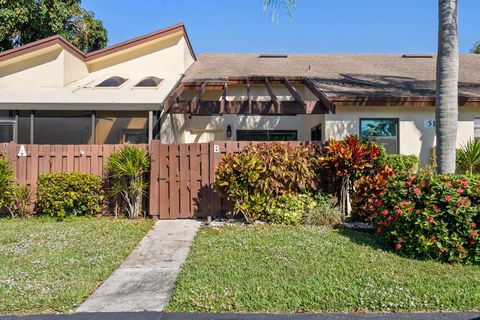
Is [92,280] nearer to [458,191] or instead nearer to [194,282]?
[194,282]

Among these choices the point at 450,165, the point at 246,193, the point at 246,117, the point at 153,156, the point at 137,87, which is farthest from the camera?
the point at 246,117

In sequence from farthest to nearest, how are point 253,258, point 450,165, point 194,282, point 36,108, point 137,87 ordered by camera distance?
point 137,87 < point 36,108 < point 450,165 < point 253,258 < point 194,282

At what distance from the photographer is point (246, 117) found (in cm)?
1460

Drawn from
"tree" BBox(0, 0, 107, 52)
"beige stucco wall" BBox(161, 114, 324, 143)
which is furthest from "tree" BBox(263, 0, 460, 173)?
"tree" BBox(0, 0, 107, 52)

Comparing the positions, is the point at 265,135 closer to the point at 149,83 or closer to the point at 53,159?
the point at 149,83

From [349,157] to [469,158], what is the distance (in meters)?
4.10

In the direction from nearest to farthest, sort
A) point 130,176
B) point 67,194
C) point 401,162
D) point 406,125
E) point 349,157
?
point 349,157, point 67,194, point 130,176, point 401,162, point 406,125

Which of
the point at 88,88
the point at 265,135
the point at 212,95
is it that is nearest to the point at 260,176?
the point at 265,135

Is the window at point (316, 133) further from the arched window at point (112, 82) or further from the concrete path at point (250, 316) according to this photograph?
the concrete path at point (250, 316)

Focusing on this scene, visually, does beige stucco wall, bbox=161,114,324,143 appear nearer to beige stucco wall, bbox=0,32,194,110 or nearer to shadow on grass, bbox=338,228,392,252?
beige stucco wall, bbox=0,32,194,110

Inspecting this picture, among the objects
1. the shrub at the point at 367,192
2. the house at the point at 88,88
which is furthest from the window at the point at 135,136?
the shrub at the point at 367,192

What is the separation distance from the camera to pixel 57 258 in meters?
6.40

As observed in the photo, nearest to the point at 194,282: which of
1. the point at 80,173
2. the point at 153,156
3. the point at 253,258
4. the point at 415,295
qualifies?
the point at 253,258

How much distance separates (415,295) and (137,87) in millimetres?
11021
